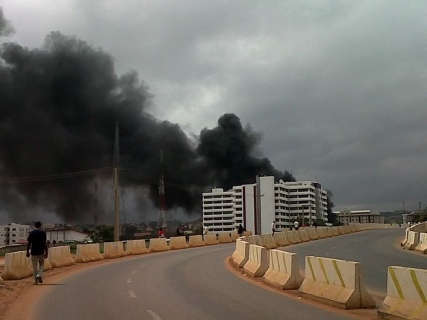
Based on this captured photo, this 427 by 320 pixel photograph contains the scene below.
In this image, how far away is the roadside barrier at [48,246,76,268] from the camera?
21.3m

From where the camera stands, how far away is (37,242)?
15.0m

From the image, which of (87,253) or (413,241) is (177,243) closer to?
(87,253)

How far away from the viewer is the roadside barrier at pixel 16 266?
1636 centimetres

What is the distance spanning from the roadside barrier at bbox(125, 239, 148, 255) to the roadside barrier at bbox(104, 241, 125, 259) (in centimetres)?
80

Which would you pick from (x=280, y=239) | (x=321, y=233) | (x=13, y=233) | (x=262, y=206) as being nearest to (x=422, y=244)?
(x=280, y=239)

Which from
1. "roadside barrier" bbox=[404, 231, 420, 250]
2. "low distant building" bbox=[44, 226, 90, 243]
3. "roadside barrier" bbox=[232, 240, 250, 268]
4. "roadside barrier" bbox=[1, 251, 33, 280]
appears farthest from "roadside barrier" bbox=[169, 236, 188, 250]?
"low distant building" bbox=[44, 226, 90, 243]

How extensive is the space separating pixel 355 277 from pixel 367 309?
656 mm

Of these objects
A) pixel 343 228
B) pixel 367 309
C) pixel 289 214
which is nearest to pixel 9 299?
pixel 367 309

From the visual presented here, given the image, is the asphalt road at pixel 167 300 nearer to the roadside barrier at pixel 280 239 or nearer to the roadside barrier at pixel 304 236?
the roadside barrier at pixel 280 239

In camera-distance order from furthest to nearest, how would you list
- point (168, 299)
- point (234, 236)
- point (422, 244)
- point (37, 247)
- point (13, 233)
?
point (13, 233) → point (234, 236) → point (422, 244) → point (37, 247) → point (168, 299)

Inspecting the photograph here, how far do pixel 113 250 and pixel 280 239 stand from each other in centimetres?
1284

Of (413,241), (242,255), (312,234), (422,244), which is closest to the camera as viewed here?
(242,255)

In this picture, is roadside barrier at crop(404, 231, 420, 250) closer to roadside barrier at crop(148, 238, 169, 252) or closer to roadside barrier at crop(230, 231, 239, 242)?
roadside barrier at crop(148, 238, 169, 252)

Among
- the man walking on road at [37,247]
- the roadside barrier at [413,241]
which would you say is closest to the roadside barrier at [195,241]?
the roadside barrier at [413,241]
